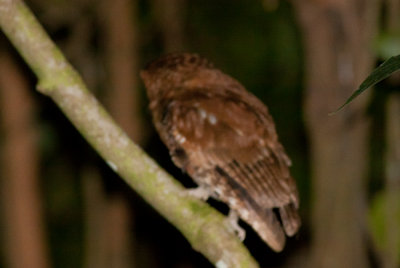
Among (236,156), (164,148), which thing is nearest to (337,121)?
(236,156)

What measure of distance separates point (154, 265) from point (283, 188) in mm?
2893

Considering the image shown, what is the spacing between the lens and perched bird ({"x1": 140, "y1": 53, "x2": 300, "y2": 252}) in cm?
214

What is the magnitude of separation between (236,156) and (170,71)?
448 millimetres

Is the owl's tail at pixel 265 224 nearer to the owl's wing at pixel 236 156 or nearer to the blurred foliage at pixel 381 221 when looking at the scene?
the owl's wing at pixel 236 156

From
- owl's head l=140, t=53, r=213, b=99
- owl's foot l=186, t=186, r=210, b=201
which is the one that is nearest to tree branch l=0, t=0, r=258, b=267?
owl's foot l=186, t=186, r=210, b=201

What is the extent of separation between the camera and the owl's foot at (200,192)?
184 cm

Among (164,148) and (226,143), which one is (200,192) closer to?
(226,143)

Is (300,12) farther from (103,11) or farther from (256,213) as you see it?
(103,11)

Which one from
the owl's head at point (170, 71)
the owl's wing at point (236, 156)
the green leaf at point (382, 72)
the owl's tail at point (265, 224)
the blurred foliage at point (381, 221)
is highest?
the green leaf at point (382, 72)

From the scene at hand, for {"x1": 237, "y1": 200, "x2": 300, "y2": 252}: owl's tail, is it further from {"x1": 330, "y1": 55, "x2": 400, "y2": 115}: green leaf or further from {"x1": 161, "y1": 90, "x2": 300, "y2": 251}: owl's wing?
{"x1": 330, "y1": 55, "x2": 400, "y2": 115}: green leaf

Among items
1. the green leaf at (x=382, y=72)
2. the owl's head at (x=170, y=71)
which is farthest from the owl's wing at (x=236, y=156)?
the green leaf at (x=382, y=72)

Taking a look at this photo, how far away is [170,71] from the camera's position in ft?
7.97

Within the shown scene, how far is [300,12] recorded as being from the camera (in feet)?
8.84

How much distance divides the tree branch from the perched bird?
0.87 feet
